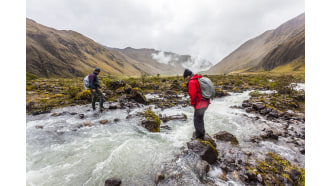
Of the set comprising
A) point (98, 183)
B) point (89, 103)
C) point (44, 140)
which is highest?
point (89, 103)

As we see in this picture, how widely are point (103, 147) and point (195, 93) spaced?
540 cm

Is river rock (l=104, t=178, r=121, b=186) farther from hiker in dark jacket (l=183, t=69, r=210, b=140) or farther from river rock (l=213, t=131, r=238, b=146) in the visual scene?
river rock (l=213, t=131, r=238, b=146)

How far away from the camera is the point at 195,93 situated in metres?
6.04

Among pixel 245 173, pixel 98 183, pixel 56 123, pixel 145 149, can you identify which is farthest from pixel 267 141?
pixel 56 123

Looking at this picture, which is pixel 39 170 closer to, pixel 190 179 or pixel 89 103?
pixel 190 179

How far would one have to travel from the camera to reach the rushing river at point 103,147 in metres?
5.23

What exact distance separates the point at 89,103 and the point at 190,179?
13.3m

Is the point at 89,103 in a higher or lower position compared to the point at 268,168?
higher

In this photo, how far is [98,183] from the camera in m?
4.89

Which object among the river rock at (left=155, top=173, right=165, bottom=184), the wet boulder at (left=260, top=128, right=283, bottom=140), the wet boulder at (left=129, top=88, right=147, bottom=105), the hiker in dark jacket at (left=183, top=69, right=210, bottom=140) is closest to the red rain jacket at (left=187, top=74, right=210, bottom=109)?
the hiker in dark jacket at (left=183, top=69, right=210, bottom=140)

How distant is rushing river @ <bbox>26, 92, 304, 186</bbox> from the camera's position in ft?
17.2

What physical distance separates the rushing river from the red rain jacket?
251 centimetres

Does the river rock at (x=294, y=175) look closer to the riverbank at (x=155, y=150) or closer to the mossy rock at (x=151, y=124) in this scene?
the riverbank at (x=155, y=150)

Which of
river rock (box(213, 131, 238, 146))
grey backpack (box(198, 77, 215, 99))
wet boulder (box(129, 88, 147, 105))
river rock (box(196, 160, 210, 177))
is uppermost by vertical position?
grey backpack (box(198, 77, 215, 99))
